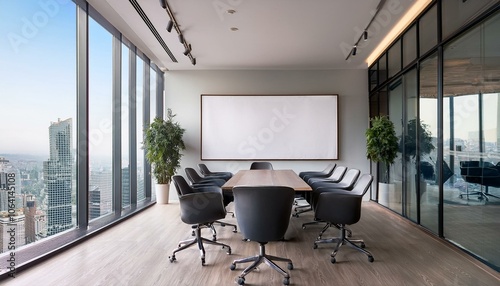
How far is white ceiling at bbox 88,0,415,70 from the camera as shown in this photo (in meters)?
4.03

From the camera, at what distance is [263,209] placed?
102 inches

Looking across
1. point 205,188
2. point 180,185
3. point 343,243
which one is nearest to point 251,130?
point 205,188

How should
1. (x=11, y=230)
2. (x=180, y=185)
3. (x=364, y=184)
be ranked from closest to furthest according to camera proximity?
(x=11, y=230) → (x=364, y=184) → (x=180, y=185)

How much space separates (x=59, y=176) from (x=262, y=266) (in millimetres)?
2825

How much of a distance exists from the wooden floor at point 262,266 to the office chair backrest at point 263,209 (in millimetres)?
493

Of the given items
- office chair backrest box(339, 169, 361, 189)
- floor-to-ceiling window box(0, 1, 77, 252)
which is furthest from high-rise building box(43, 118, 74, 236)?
office chair backrest box(339, 169, 361, 189)

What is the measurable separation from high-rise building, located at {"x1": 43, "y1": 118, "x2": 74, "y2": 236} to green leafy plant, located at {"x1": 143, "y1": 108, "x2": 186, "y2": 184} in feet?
7.21

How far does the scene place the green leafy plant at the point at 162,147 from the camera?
20.0ft

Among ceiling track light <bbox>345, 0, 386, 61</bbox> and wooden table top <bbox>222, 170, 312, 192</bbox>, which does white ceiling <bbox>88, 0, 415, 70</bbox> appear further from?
wooden table top <bbox>222, 170, 312, 192</bbox>

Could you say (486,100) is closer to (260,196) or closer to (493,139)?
(493,139)

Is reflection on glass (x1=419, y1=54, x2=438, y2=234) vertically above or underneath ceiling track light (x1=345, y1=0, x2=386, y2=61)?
underneath

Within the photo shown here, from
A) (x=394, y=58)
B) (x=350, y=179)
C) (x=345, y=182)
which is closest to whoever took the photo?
(x=350, y=179)

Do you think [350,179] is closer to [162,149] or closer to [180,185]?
[180,185]

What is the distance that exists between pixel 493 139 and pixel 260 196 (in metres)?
2.43
